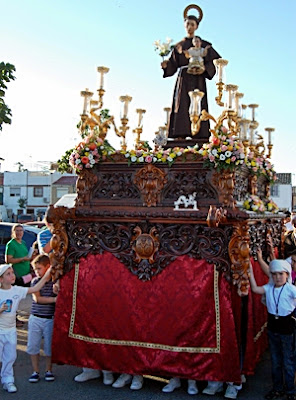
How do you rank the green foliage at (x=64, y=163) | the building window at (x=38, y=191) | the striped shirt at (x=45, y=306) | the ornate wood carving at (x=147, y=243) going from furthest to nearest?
1. the building window at (x=38, y=191)
2. the green foliage at (x=64, y=163)
3. the striped shirt at (x=45, y=306)
4. the ornate wood carving at (x=147, y=243)

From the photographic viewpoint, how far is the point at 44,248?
253 inches

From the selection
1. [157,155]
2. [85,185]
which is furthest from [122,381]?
[157,155]

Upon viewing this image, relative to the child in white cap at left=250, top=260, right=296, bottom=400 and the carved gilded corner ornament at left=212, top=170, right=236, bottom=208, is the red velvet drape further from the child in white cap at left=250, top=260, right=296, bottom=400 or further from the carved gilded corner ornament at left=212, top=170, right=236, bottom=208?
the carved gilded corner ornament at left=212, top=170, right=236, bottom=208

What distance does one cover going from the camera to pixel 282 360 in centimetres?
496

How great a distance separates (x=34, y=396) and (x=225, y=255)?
2.54 meters

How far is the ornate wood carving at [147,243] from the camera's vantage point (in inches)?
199

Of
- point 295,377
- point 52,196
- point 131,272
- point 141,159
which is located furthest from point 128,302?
point 52,196

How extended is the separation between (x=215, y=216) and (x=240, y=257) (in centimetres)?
53

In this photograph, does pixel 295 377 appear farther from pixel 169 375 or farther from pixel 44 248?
pixel 44 248

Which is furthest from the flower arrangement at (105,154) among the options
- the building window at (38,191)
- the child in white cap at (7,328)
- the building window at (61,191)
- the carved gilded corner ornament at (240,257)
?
the building window at (38,191)

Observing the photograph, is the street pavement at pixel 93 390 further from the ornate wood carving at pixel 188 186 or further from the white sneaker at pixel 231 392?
the ornate wood carving at pixel 188 186

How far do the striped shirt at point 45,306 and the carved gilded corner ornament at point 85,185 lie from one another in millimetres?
1044

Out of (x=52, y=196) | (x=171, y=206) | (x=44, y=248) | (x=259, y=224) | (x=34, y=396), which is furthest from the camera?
(x=52, y=196)

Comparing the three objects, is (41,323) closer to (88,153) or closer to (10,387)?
(10,387)
